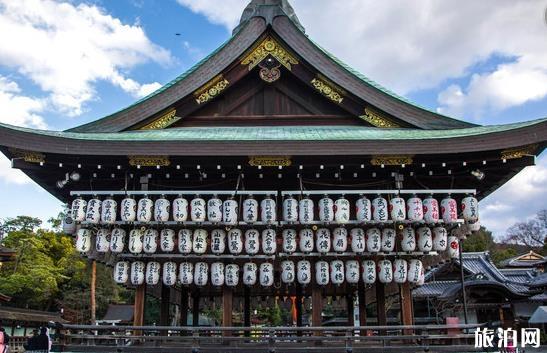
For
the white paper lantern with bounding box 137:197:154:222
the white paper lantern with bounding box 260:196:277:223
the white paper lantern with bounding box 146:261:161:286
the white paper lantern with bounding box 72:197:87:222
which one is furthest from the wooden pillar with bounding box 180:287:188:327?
the white paper lantern with bounding box 260:196:277:223

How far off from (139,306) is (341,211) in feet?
16.3

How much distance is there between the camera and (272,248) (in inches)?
404

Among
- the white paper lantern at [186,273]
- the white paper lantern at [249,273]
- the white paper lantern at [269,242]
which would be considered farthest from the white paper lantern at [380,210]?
the white paper lantern at [186,273]

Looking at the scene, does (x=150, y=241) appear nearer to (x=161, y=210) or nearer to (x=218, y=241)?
(x=161, y=210)

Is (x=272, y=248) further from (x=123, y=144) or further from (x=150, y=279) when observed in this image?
(x=123, y=144)

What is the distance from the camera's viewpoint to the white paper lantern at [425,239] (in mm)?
10375

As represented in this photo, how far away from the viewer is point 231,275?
1040cm

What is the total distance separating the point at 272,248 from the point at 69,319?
41142 mm

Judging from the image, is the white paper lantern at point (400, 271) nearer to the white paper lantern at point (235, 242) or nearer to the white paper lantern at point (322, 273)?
the white paper lantern at point (322, 273)

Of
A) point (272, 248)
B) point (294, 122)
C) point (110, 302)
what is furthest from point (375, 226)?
point (110, 302)

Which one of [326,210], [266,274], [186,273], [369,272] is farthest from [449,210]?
[186,273]

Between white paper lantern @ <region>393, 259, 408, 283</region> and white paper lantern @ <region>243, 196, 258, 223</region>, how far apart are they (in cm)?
333

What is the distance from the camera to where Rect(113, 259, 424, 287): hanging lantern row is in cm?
1039

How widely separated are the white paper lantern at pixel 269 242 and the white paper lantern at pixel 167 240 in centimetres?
202
